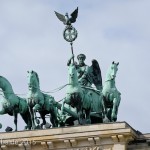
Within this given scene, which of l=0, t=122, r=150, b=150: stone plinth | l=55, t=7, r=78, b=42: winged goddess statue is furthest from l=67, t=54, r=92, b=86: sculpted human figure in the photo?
l=0, t=122, r=150, b=150: stone plinth

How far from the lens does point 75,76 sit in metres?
43.1

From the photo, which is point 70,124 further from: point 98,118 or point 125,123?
point 125,123

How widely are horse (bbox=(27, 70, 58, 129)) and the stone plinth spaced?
5.73 feet

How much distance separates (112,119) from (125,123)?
186cm

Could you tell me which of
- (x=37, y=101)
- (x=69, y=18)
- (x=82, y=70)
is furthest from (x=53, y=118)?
(x=69, y=18)

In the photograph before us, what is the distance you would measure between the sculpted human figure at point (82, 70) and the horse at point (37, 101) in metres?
2.02

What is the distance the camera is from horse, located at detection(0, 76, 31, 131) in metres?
A: 44.2

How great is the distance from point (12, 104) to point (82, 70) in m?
3.60

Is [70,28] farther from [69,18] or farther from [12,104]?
[12,104]

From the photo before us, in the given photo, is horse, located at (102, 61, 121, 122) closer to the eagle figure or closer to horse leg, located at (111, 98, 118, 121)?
horse leg, located at (111, 98, 118, 121)

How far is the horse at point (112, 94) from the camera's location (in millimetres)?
42666

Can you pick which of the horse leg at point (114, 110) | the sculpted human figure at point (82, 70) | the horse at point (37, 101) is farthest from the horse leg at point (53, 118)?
the horse leg at point (114, 110)

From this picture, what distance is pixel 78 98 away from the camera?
43094 millimetres

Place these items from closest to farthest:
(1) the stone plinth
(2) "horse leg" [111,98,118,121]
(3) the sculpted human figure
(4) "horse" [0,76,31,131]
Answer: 1. (1) the stone plinth
2. (2) "horse leg" [111,98,118,121]
3. (4) "horse" [0,76,31,131]
4. (3) the sculpted human figure
